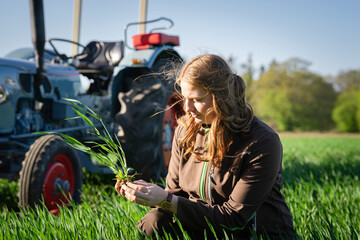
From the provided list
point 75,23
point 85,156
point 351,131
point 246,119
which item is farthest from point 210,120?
point 351,131

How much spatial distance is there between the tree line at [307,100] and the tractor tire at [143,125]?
24366 millimetres

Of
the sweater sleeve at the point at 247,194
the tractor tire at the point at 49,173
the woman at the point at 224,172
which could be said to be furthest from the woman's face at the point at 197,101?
the tractor tire at the point at 49,173

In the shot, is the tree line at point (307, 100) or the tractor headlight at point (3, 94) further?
the tree line at point (307, 100)

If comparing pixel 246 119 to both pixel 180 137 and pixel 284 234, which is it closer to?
pixel 180 137

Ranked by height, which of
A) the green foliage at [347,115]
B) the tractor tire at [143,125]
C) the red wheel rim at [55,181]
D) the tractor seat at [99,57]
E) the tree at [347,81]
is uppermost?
the tractor seat at [99,57]

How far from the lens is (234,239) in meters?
1.72

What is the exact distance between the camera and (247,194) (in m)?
1.67

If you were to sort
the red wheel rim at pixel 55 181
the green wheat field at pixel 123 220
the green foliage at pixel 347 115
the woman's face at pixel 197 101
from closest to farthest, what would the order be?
the woman's face at pixel 197 101
the green wheat field at pixel 123 220
the red wheel rim at pixel 55 181
the green foliage at pixel 347 115

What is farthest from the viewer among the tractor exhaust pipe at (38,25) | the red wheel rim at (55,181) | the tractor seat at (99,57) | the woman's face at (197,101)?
the tractor seat at (99,57)

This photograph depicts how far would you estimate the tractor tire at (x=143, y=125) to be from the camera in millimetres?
3229

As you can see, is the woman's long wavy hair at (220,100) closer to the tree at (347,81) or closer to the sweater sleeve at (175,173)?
the sweater sleeve at (175,173)

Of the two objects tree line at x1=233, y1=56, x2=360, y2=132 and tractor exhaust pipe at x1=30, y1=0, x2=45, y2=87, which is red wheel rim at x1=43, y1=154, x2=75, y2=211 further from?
tree line at x1=233, y1=56, x2=360, y2=132

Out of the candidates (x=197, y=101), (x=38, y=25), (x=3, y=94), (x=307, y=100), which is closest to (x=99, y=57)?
(x=38, y=25)

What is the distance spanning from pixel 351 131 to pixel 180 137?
27919 mm
